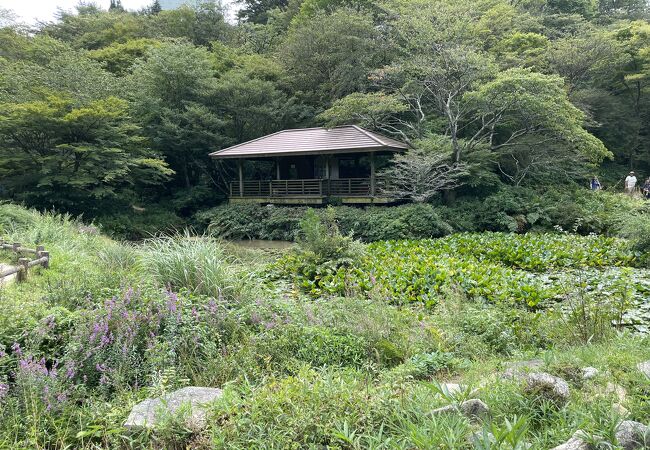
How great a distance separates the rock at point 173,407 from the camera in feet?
9.14

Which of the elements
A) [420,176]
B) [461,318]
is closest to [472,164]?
[420,176]

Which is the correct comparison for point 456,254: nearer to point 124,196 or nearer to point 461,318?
point 461,318

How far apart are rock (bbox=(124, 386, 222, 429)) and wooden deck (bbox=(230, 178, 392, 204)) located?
1497cm

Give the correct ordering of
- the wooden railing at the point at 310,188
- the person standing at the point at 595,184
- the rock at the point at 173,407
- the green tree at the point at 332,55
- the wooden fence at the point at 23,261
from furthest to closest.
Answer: the green tree at the point at 332,55, the person standing at the point at 595,184, the wooden railing at the point at 310,188, the wooden fence at the point at 23,261, the rock at the point at 173,407

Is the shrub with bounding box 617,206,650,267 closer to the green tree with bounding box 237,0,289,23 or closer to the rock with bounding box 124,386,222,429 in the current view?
the rock with bounding box 124,386,222,429

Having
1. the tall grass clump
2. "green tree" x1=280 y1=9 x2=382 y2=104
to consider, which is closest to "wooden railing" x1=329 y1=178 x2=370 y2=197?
"green tree" x1=280 y1=9 x2=382 y2=104

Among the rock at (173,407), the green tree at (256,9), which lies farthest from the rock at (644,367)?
the green tree at (256,9)

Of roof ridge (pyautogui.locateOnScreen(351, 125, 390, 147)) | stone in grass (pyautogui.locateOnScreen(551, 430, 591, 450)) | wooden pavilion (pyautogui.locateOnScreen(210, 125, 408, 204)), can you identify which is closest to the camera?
stone in grass (pyautogui.locateOnScreen(551, 430, 591, 450))

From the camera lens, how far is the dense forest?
53.5 feet

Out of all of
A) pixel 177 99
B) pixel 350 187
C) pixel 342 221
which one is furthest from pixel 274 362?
pixel 177 99

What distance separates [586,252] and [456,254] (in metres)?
2.51

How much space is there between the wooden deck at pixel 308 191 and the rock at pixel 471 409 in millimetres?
15075

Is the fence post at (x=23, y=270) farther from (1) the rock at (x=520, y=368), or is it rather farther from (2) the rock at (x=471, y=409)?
(1) the rock at (x=520, y=368)

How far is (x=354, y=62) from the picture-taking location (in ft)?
69.4
